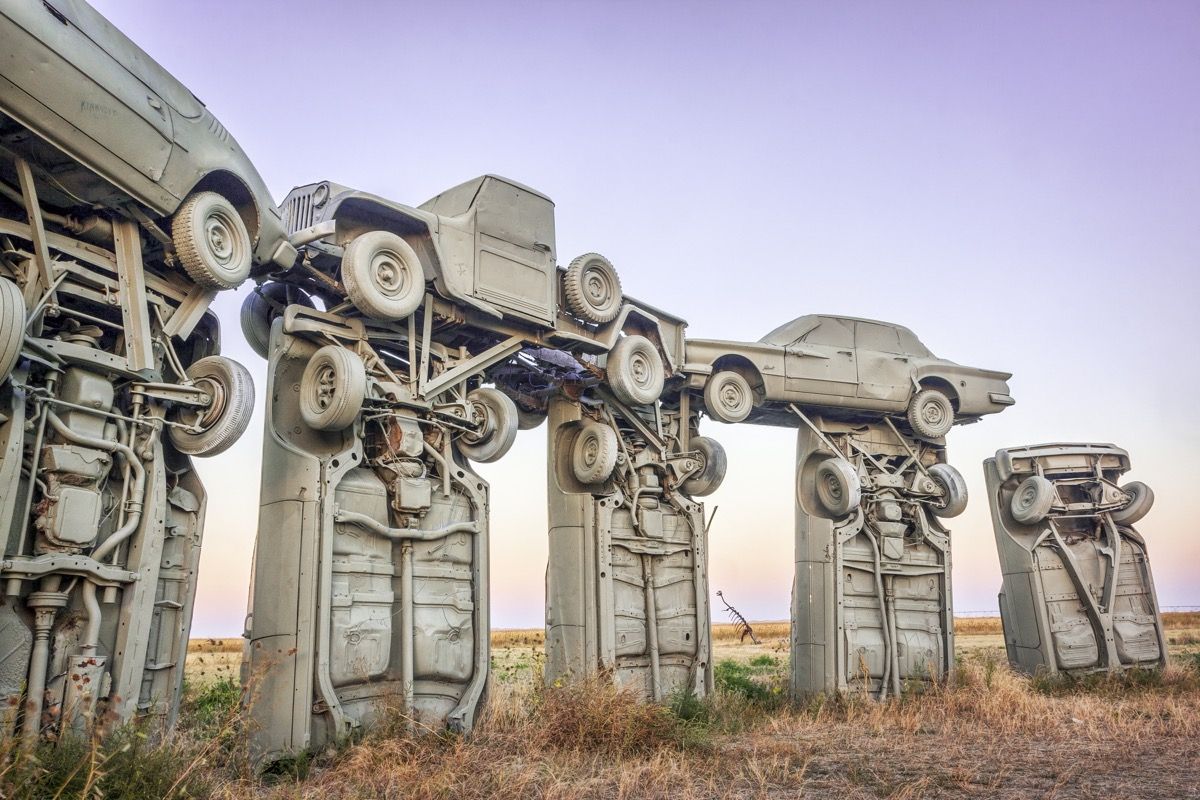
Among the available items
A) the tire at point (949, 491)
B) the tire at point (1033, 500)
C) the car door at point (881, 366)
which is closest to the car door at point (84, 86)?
the car door at point (881, 366)

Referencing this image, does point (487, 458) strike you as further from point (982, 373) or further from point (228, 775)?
point (982, 373)

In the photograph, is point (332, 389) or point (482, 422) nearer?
point (332, 389)

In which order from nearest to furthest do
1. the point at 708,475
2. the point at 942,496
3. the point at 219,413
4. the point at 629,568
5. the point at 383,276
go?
1. the point at 219,413
2. the point at 383,276
3. the point at 629,568
4. the point at 708,475
5. the point at 942,496

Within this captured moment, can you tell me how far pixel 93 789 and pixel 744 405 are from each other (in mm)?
11052

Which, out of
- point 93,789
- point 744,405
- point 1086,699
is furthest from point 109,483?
point 1086,699

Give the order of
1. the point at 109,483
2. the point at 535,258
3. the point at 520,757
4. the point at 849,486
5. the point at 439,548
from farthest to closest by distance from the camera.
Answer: the point at 849,486 < the point at 535,258 < the point at 439,548 < the point at 520,757 < the point at 109,483

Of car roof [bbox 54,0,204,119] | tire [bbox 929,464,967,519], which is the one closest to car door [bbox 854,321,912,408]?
tire [bbox 929,464,967,519]

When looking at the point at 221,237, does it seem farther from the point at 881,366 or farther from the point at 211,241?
the point at 881,366

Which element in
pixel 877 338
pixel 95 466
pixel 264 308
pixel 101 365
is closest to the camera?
pixel 95 466

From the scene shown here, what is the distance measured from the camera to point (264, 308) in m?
11.2

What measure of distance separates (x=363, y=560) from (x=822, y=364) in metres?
9.02

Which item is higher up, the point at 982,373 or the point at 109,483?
the point at 982,373

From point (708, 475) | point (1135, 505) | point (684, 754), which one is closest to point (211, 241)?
point (684, 754)

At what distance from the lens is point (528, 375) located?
14070 millimetres
